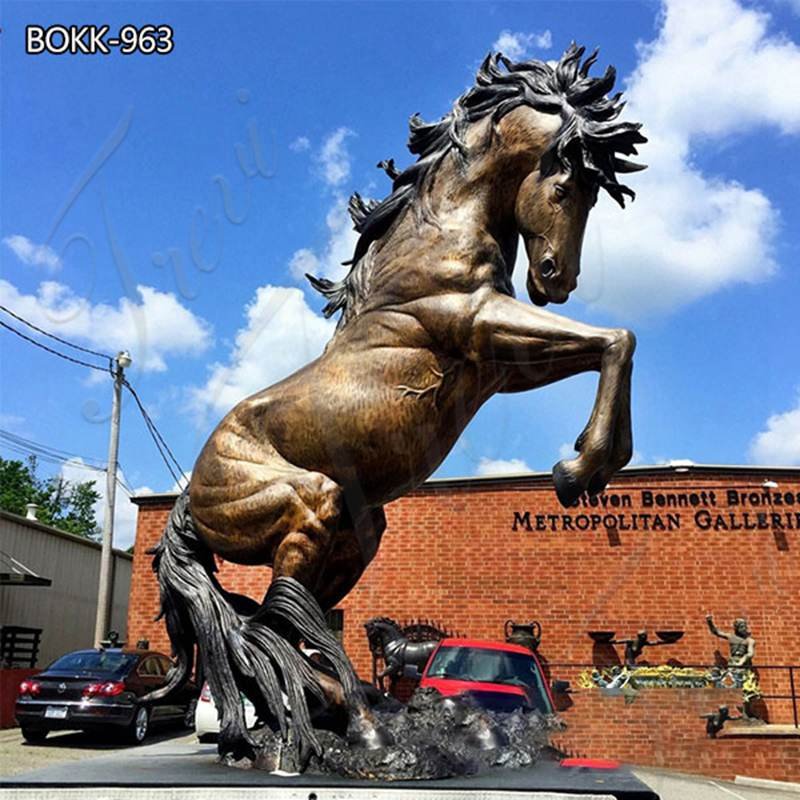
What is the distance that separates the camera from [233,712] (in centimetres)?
282

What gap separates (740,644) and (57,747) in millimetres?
10895

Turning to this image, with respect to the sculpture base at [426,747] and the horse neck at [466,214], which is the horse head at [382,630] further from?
the horse neck at [466,214]

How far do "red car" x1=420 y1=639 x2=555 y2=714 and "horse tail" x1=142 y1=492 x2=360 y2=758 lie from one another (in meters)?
5.72

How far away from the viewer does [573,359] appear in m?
2.83

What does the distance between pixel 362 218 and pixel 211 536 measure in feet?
4.74

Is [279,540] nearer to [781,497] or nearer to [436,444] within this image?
[436,444]

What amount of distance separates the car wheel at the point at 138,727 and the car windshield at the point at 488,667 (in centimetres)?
421

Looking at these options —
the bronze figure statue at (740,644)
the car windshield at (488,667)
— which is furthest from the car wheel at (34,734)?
the bronze figure statue at (740,644)

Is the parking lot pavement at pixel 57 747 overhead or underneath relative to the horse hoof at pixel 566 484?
underneath

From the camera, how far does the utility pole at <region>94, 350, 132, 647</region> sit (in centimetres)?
1575

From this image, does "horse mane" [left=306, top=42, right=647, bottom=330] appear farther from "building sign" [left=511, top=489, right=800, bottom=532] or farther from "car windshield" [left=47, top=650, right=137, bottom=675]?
"building sign" [left=511, top=489, right=800, bottom=532]

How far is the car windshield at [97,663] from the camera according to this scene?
37.9 feet

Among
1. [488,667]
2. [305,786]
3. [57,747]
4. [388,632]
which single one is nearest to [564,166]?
[305,786]

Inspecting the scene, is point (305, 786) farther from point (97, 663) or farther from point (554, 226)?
point (97, 663)
